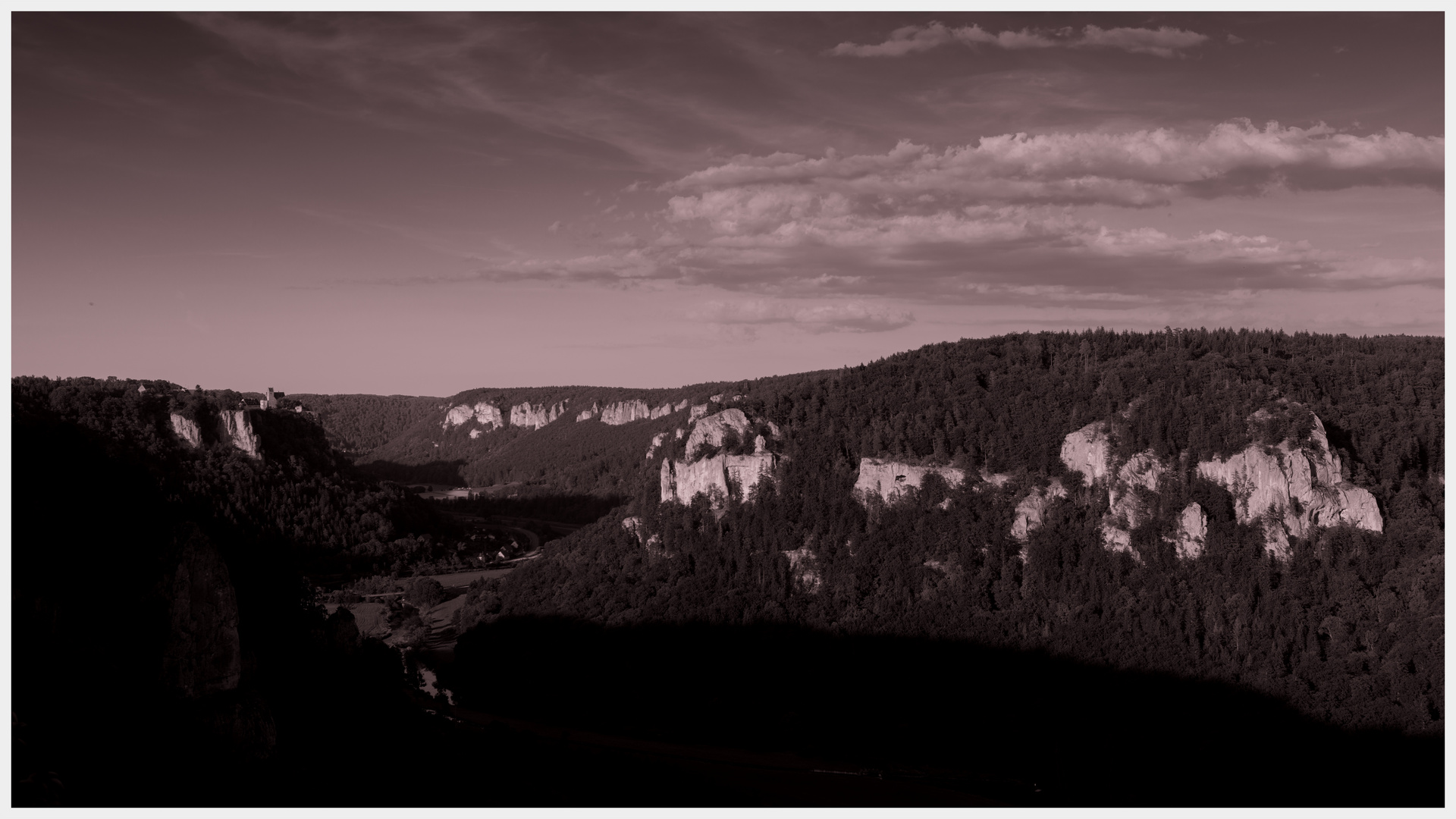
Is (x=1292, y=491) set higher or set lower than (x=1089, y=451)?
lower

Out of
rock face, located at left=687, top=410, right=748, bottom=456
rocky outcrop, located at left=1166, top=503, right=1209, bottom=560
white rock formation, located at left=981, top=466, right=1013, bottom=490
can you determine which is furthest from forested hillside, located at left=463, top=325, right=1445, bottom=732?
rock face, located at left=687, top=410, right=748, bottom=456

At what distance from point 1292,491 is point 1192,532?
7487 millimetres

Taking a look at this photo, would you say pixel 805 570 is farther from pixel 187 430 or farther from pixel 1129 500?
pixel 187 430

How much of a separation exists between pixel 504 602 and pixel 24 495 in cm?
5708

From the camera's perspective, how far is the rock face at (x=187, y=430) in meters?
123

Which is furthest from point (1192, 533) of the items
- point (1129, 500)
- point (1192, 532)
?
point (1129, 500)

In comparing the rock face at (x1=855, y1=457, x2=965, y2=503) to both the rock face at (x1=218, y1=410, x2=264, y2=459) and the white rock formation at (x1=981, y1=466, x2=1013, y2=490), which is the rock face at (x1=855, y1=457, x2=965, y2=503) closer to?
the white rock formation at (x1=981, y1=466, x2=1013, y2=490)

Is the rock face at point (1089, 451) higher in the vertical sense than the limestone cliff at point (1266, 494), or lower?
higher

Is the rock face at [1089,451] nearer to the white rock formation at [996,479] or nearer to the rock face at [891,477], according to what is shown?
the white rock formation at [996,479]

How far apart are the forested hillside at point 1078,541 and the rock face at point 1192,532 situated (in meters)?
0.70

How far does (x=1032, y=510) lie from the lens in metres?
86.5

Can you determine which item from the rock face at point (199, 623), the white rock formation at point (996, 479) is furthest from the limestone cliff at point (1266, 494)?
the rock face at point (199, 623)

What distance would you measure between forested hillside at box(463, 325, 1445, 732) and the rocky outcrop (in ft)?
2.30

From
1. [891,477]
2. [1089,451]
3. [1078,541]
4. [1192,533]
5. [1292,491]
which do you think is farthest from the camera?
[891,477]
